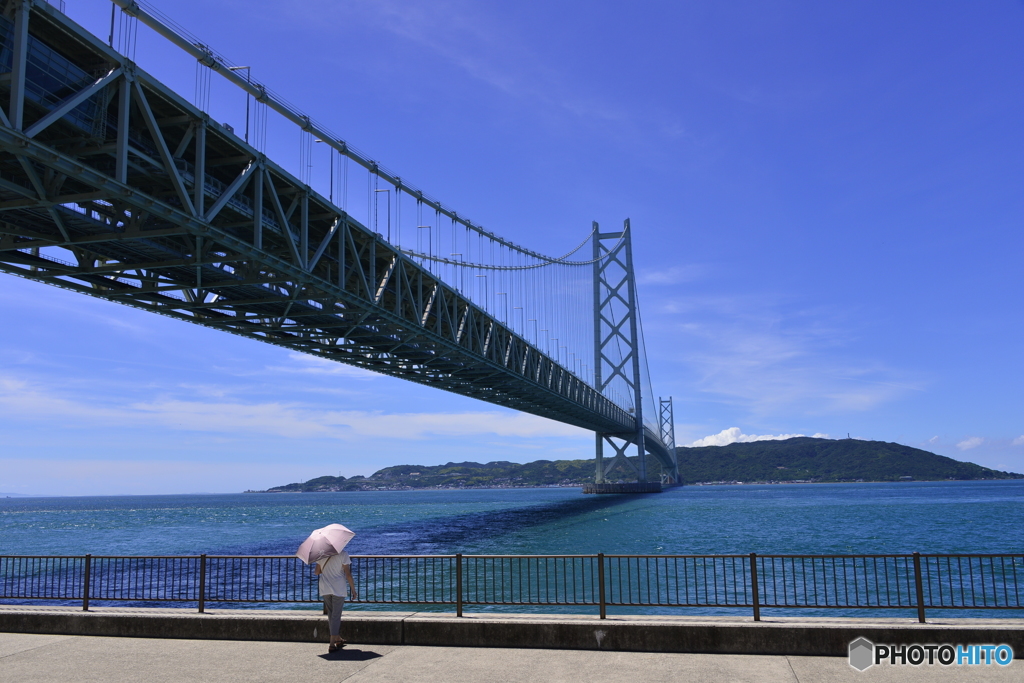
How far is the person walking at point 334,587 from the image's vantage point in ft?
30.7

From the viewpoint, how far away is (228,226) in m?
21.5

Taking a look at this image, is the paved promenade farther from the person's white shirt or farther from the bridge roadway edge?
the person's white shirt

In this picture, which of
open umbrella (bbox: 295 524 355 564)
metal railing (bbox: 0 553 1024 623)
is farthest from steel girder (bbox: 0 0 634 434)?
open umbrella (bbox: 295 524 355 564)

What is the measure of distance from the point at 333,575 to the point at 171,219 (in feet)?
39.6

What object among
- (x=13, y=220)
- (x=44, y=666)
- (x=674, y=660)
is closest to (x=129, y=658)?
(x=44, y=666)

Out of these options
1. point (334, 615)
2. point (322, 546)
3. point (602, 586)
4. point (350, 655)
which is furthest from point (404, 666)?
point (602, 586)

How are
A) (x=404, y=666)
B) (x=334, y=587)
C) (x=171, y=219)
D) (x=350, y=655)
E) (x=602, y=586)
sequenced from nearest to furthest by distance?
(x=404, y=666) → (x=350, y=655) → (x=334, y=587) → (x=602, y=586) → (x=171, y=219)

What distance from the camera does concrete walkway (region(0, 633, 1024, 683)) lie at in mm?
8070

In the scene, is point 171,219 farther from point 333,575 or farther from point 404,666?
point 404,666

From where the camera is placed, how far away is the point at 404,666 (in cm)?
870

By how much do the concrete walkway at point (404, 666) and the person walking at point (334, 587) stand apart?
0.82ft

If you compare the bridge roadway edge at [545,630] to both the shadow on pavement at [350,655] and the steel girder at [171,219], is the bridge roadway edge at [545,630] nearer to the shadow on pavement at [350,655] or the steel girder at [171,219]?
the shadow on pavement at [350,655]

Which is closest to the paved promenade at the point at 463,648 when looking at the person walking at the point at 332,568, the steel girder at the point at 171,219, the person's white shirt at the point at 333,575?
the person walking at the point at 332,568

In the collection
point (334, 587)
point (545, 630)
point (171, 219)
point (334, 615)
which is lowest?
point (545, 630)
